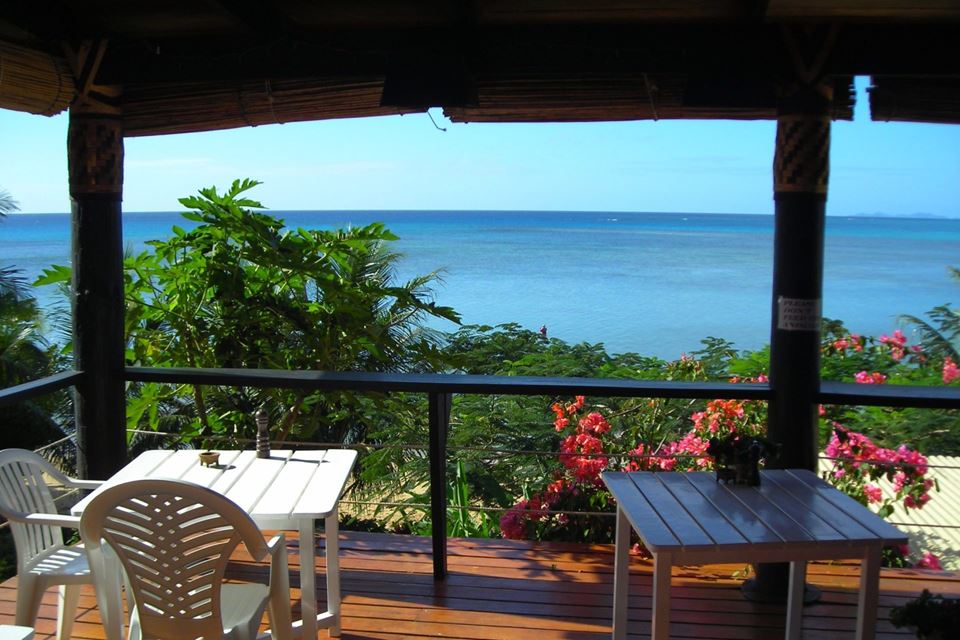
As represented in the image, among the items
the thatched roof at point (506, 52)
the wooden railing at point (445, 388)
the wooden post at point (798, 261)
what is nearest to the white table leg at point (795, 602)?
the wooden post at point (798, 261)

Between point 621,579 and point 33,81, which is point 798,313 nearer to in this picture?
point 621,579

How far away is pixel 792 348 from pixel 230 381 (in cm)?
212

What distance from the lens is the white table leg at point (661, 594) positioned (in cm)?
208

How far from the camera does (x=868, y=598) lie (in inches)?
87.7

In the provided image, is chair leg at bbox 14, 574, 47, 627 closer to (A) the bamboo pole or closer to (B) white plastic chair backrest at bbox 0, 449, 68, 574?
(B) white plastic chair backrest at bbox 0, 449, 68, 574

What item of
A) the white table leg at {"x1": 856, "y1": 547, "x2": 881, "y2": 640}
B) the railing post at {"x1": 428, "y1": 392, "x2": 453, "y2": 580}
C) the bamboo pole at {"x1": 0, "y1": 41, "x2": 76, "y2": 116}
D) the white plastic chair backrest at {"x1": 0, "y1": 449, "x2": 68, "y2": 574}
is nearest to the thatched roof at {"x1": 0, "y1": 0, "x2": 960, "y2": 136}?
the bamboo pole at {"x1": 0, "y1": 41, "x2": 76, "y2": 116}

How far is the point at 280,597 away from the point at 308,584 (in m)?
0.29

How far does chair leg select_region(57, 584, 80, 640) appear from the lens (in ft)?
8.43

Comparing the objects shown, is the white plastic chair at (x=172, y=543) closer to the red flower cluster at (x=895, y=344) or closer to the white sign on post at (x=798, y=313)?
the white sign on post at (x=798, y=313)

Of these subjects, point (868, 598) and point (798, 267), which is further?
point (798, 267)

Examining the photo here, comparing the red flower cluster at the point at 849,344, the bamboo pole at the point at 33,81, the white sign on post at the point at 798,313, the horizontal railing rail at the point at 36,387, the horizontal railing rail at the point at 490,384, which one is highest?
the bamboo pole at the point at 33,81

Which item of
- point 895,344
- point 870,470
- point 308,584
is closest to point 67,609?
point 308,584

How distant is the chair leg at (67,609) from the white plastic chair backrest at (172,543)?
66 cm

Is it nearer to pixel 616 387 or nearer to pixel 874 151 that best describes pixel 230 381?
pixel 616 387
